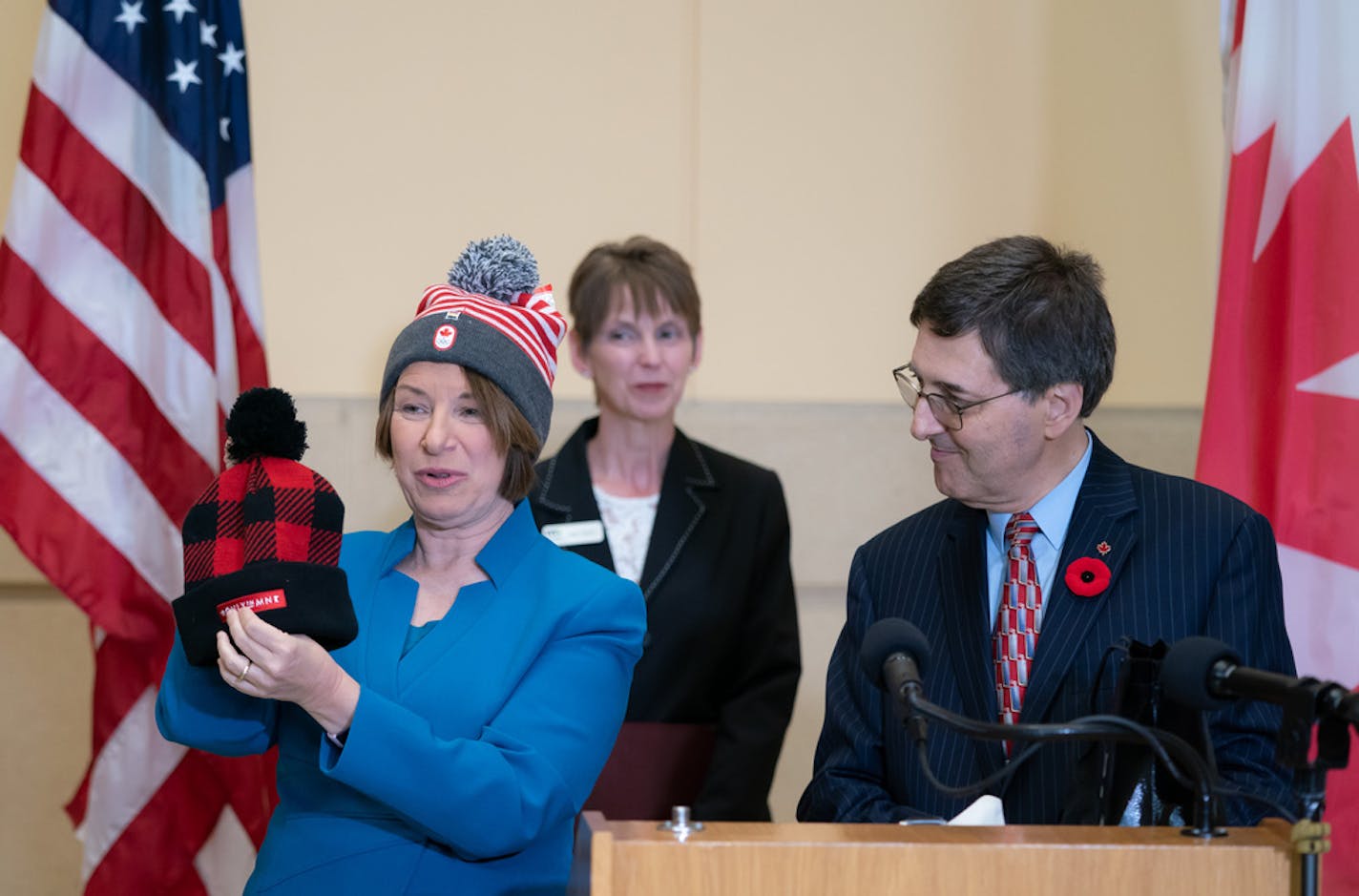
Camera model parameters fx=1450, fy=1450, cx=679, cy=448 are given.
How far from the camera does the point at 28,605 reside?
3.90 metres

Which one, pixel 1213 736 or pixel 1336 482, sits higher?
pixel 1336 482

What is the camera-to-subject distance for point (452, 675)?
6.40 feet

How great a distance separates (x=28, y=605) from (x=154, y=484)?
89 cm

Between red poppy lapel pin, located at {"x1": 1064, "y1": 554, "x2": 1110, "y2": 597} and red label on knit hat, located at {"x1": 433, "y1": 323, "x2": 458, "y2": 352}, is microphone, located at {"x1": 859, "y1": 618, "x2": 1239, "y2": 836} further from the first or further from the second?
red label on knit hat, located at {"x1": 433, "y1": 323, "x2": 458, "y2": 352}

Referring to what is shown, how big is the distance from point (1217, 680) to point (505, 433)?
3.39 feet

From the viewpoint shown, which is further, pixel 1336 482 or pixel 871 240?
pixel 871 240

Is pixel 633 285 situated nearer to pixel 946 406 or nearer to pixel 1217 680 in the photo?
pixel 946 406

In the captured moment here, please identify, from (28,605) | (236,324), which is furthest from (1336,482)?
(28,605)

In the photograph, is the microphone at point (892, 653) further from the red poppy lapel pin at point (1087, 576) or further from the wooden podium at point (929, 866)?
the red poppy lapel pin at point (1087, 576)

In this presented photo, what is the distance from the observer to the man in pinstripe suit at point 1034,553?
205 cm

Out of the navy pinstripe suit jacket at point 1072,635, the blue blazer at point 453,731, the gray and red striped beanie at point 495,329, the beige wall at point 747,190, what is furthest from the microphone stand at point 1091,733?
the beige wall at point 747,190

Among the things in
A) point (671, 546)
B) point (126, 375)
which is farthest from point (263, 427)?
point (126, 375)

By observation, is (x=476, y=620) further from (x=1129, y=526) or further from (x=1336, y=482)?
(x=1336, y=482)

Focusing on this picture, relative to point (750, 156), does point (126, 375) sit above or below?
below
